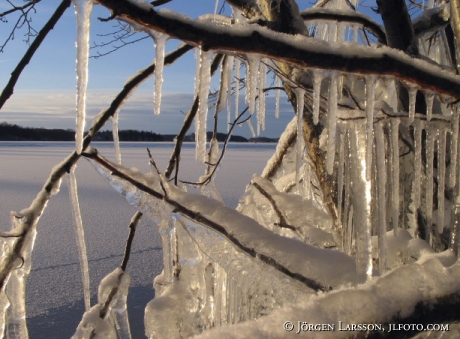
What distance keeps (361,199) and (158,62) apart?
75 cm

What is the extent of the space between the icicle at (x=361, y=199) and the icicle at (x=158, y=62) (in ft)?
2.11

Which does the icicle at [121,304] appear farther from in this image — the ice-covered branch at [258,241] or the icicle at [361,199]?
the icicle at [361,199]

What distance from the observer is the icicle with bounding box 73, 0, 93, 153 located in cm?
79

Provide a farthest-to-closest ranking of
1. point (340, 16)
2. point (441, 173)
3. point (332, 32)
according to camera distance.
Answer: point (332, 32), point (340, 16), point (441, 173)

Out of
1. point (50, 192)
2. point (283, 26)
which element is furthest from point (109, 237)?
point (283, 26)

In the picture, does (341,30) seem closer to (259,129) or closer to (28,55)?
(259,129)

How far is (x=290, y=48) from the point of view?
822 millimetres

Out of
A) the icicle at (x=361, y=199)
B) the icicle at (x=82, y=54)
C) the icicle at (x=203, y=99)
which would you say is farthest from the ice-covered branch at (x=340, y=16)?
the icicle at (x=82, y=54)

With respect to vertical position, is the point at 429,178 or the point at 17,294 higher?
the point at 429,178

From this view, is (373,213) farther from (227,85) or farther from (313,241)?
(227,85)

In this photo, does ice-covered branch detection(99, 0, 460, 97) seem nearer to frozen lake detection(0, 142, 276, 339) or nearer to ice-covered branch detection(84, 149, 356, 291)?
ice-covered branch detection(84, 149, 356, 291)

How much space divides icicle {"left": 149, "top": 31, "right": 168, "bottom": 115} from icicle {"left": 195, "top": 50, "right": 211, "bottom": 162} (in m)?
0.09

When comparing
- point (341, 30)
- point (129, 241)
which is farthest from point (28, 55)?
point (341, 30)

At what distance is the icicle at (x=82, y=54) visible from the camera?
79cm
